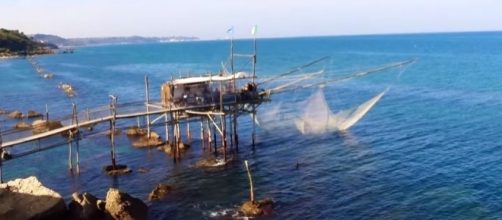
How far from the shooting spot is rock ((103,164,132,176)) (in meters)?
45.2

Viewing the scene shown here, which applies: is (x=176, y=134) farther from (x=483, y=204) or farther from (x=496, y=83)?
(x=496, y=83)

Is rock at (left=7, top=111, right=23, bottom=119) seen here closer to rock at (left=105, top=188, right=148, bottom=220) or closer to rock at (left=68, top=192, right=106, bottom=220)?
rock at (left=68, top=192, right=106, bottom=220)

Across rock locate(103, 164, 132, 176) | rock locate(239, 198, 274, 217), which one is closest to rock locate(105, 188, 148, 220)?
rock locate(239, 198, 274, 217)

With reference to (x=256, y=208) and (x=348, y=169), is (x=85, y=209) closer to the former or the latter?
(x=256, y=208)

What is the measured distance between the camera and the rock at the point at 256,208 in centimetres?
3503

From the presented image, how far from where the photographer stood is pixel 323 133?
57.4m

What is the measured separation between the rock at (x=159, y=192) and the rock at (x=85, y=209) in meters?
5.39

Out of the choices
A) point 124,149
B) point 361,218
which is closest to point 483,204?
point 361,218

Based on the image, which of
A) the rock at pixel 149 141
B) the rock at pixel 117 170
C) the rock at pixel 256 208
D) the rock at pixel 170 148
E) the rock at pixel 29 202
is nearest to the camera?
the rock at pixel 29 202

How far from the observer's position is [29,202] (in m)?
30.1

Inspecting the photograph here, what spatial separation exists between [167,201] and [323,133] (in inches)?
930

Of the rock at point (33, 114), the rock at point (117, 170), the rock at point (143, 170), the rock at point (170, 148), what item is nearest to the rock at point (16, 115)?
the rock at point (33, 114)

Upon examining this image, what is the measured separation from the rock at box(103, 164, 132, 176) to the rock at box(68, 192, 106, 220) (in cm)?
1116

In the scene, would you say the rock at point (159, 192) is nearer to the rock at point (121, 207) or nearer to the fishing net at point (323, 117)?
the rock at point (121, 207)
